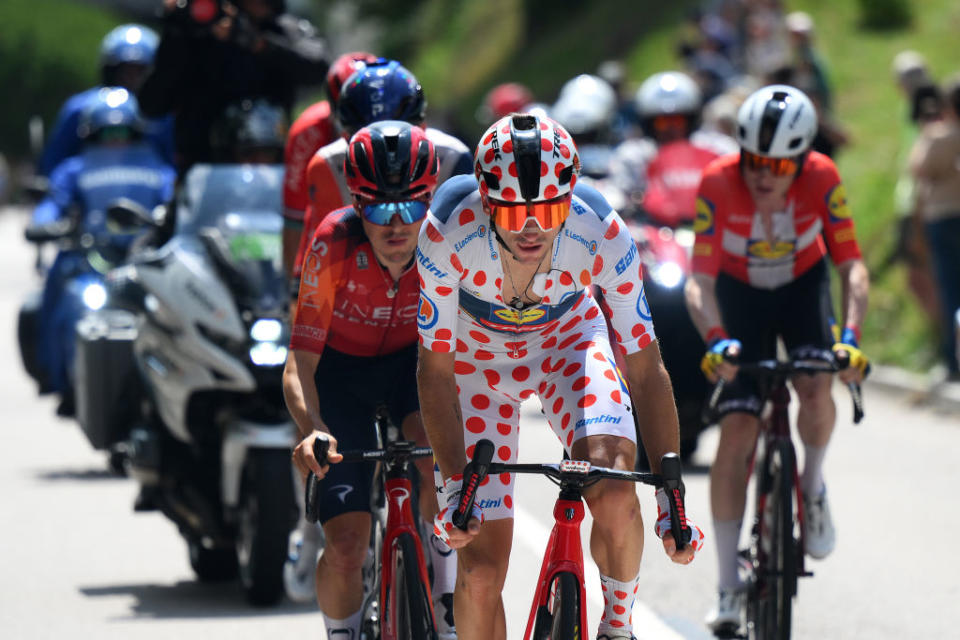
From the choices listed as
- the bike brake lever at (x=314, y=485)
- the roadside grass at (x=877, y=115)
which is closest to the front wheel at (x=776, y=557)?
the bike brake lever at (x=314, y=485)

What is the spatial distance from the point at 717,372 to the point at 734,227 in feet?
2.69

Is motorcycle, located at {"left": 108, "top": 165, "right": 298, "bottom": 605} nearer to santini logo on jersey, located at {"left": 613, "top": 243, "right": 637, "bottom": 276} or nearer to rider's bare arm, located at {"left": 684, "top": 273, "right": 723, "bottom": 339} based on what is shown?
rider's bare arm, located at {"left": 684, "top": 273, "right": 723, "bottom": 339}

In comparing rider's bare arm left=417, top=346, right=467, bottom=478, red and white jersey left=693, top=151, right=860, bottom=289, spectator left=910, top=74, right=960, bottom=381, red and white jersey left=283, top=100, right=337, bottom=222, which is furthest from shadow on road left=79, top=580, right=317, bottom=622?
spectator left=910, top=74, right=960, bottom=381

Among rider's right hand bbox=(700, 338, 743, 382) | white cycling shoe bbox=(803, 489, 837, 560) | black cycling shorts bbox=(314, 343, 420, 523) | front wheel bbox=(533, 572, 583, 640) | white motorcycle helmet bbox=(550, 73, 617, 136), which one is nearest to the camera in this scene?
front wheel bbox=(533, 572, 583, 640)

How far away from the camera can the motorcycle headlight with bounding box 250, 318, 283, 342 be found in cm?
827

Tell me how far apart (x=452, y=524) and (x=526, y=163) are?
1.03 metres

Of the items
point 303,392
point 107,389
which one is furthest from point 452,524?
point 107,389

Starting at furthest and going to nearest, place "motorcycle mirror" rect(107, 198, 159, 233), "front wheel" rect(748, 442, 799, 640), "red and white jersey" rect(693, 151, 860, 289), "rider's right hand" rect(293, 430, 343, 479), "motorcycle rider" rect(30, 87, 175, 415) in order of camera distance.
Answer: "motorcycle rider" rect(30, 87, 175, 415) → "motorcycle mirror" rect(107, 198, 159, 233) → "red and white jersey" rect(693, 151, 860, 289) → "front wheel" rect(748, 442, 799, 640) → "rider's right hand" rect(293, 430, 343, 479)

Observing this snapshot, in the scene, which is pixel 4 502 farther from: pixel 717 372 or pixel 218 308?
pixel 717 372

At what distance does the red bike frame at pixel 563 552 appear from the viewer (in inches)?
206

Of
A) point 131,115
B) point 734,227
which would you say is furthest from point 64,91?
point 734,227

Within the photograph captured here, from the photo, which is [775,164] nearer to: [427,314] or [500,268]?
[500,268]

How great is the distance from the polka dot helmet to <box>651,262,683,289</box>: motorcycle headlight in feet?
22.2

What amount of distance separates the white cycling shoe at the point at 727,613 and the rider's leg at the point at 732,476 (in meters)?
0.14
